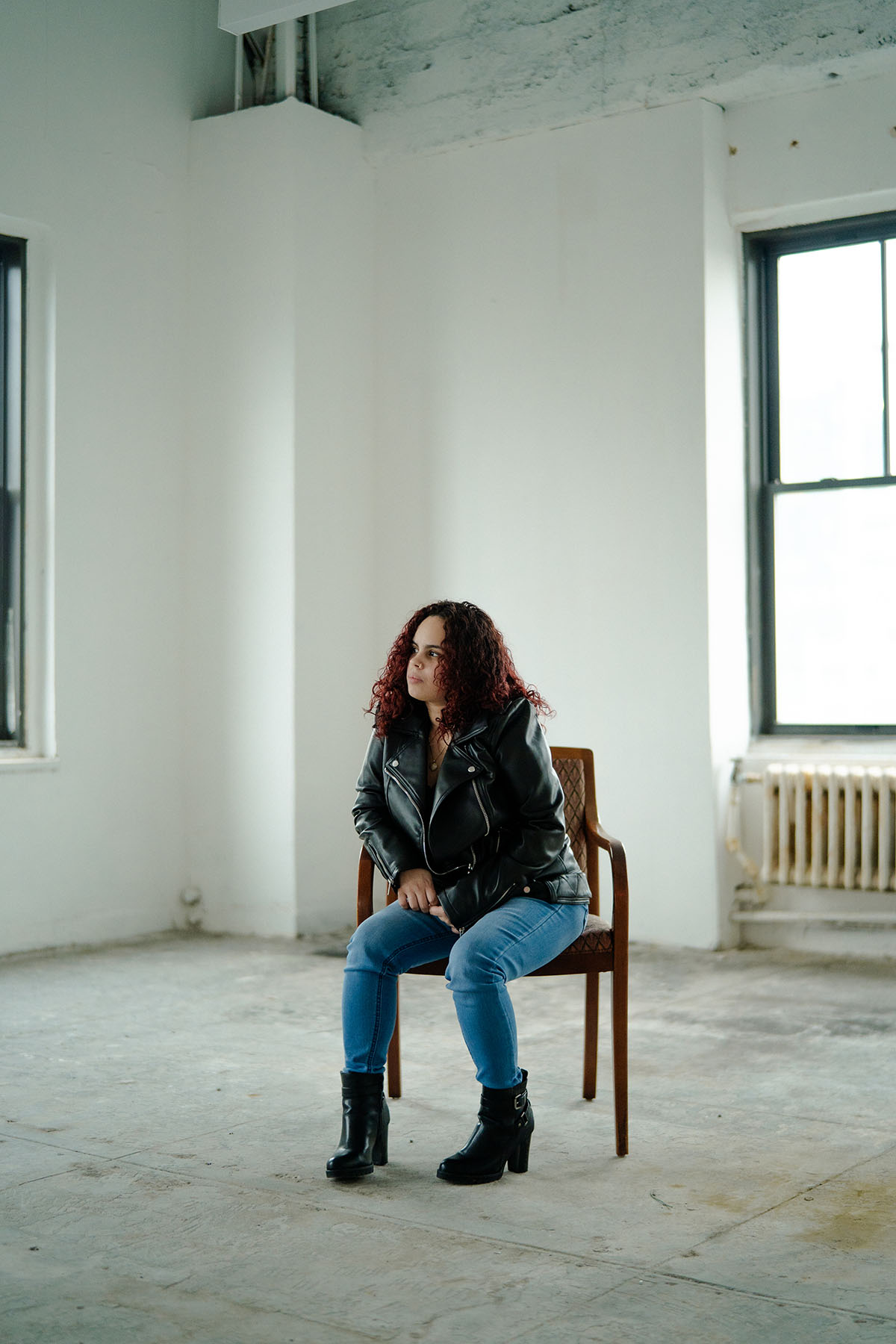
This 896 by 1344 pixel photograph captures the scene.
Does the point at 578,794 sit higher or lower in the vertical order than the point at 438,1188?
higher

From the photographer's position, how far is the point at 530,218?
5.95m

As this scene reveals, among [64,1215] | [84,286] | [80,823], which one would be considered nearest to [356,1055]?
[64,1215]

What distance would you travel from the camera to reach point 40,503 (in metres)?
5.65

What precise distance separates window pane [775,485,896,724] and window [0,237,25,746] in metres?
2.96

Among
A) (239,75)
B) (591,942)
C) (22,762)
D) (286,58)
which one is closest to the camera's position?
(591,942)

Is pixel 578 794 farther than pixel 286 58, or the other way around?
pixel 286 58

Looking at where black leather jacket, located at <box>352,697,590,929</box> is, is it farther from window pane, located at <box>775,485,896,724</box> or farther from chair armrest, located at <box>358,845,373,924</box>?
window pane, located at <box>775,485,896,724</box>

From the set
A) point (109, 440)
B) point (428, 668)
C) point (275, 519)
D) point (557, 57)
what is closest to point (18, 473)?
point (109, 440)

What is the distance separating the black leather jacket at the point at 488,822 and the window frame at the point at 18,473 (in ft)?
9.86

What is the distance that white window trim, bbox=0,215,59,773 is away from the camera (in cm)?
563

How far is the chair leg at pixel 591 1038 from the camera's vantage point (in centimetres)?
337

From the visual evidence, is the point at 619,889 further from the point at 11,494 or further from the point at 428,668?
the point at 11,494

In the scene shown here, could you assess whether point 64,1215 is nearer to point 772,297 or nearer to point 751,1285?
point 751,1285

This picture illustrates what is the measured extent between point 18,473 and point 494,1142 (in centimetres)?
370
